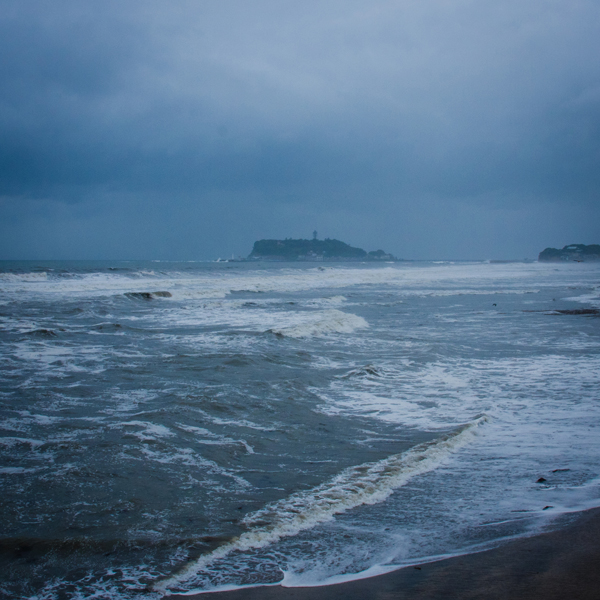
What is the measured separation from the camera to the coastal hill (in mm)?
183375

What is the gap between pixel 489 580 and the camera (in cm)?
260

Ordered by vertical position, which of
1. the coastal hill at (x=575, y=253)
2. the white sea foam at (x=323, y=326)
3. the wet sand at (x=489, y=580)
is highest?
the coastal hill at (x=575, y=253)

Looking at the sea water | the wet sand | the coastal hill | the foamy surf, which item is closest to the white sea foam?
the sea water

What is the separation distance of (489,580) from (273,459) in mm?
2490

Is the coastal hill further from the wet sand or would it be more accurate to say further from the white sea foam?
the wet sand

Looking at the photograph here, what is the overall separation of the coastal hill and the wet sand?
666 ft

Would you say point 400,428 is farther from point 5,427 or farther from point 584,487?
point 5,427

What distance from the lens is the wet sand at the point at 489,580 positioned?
2.47 metres

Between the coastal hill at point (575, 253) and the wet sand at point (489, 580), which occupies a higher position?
the coastal hill at point (575, 253)

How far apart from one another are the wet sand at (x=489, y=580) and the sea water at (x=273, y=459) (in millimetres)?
122

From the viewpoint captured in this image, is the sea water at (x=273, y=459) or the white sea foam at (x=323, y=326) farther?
the white sea foam at (x=323, y=326)

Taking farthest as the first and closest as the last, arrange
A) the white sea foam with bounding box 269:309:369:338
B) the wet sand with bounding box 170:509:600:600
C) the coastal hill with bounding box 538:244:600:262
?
the coastal hill with bounding box 538:244:600:262
the white sea foam with bounding box 269:309:369:338
the wet sand with bounding box 170:509:600:600

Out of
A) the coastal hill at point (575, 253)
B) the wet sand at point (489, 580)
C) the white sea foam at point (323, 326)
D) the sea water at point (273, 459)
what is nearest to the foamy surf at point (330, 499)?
the sea water at point (273, 459)

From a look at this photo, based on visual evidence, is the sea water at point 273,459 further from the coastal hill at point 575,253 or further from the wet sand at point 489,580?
the coastal hill at point 575,253
